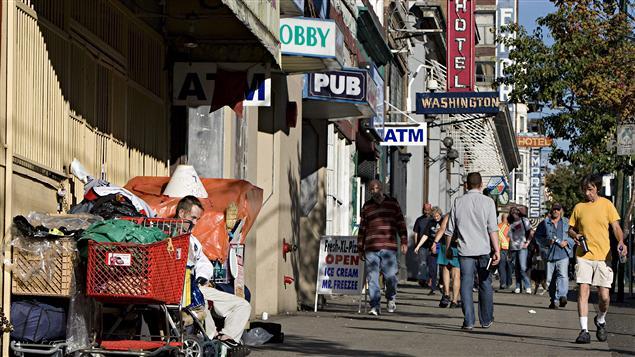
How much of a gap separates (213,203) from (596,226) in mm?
4339

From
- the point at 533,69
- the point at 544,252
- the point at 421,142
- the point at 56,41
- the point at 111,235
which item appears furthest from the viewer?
the point at 421,142

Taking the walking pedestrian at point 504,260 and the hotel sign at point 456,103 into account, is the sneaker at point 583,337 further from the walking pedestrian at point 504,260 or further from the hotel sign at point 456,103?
the hotel sign at point 456,103

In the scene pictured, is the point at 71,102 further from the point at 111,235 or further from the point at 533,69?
the point at 533,69

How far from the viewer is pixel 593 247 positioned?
14.7 m

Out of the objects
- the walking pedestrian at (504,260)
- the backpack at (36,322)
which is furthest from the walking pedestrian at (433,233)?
the backpack at (36,322)

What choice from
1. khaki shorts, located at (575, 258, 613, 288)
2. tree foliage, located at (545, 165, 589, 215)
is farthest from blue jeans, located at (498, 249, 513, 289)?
tree foliage, located at (545, 165, 589, 215)

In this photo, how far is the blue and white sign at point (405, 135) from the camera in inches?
1268

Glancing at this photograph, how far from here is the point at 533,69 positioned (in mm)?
29719

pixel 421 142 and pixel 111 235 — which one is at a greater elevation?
pixel 421 142

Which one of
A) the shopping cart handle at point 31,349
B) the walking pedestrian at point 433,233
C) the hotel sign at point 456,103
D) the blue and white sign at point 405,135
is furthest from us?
the hotel sign at point 456,103

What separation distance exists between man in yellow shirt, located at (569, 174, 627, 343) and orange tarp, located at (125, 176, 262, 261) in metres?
3.58

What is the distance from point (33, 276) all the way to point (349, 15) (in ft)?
53.0

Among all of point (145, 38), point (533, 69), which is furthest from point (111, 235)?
point (533, 69)

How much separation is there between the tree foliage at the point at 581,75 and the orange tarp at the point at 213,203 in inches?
604
